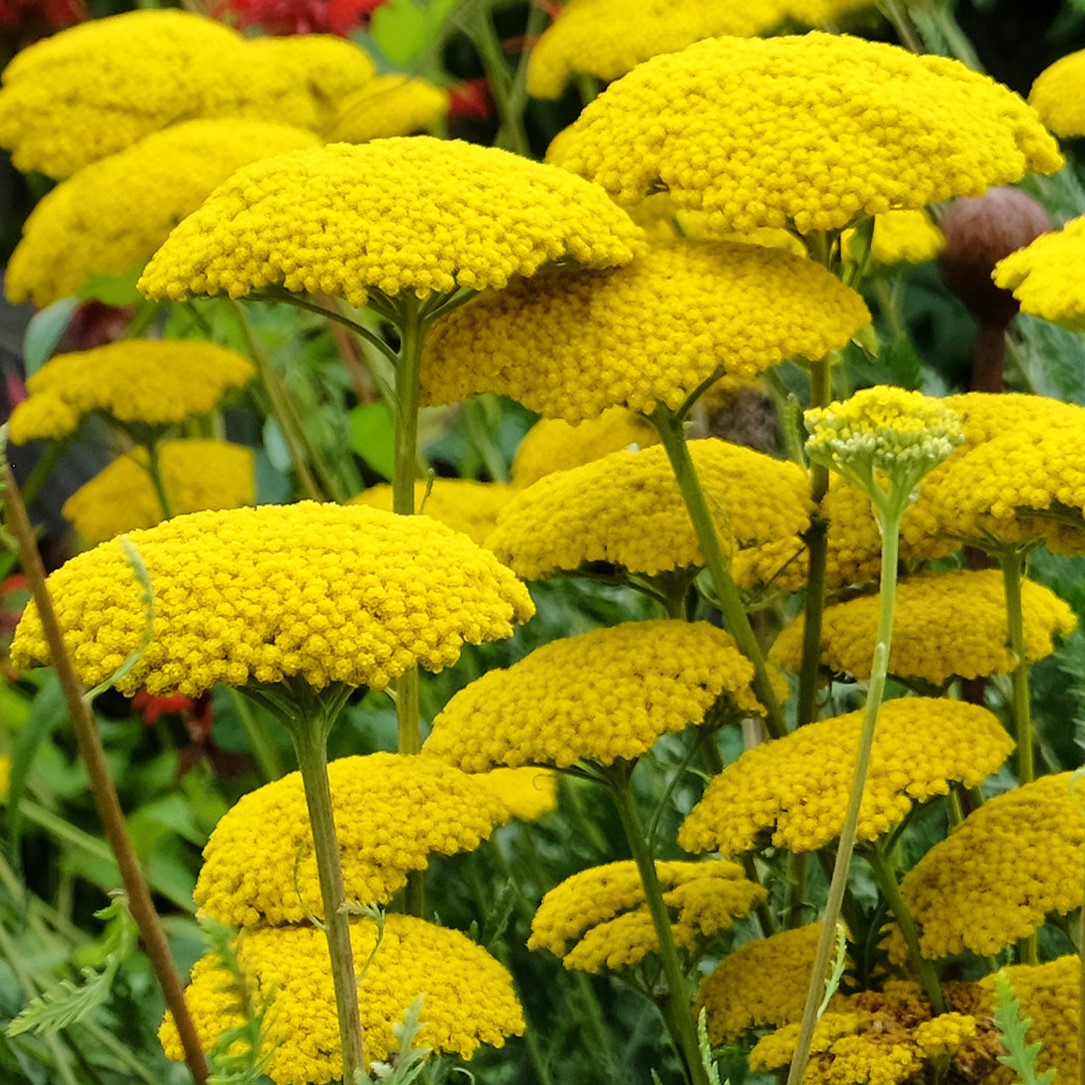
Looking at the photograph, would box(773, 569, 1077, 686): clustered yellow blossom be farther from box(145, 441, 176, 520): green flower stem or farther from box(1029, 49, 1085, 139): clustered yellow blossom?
box(145, 441, 176, 520): green flower stem

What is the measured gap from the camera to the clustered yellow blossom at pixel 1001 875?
753 mm

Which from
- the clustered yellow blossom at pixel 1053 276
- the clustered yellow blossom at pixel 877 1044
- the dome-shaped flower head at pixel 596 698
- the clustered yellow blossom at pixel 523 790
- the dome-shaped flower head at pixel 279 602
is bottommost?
the clustered yellow blossom at pixel 523 790

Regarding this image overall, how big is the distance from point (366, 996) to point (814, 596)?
29 cm

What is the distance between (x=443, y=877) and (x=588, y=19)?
24.3 inches

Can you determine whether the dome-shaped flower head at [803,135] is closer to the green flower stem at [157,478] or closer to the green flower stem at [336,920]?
the green flower stem at [336,920]

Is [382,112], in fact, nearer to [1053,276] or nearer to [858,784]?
[1053,276]

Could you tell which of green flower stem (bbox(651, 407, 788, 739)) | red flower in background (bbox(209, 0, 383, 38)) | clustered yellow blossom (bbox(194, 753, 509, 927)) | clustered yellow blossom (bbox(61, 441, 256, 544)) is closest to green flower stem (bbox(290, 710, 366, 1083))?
clustered yellow blossom (bbox(194, 753, 509, 927))

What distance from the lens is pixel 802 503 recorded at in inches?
34.2

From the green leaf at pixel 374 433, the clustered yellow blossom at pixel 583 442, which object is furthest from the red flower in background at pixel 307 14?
the clustered yellow blossom at pixel 583 442

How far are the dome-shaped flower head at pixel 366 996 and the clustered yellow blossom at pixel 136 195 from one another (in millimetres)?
561

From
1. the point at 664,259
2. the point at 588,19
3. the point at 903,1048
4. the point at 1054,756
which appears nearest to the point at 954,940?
the point at 903,1048

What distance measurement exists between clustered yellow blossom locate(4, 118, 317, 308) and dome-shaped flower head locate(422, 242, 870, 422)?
1.28 feet

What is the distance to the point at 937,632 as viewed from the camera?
0.87 meters

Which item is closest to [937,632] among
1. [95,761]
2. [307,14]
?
[95,761]
